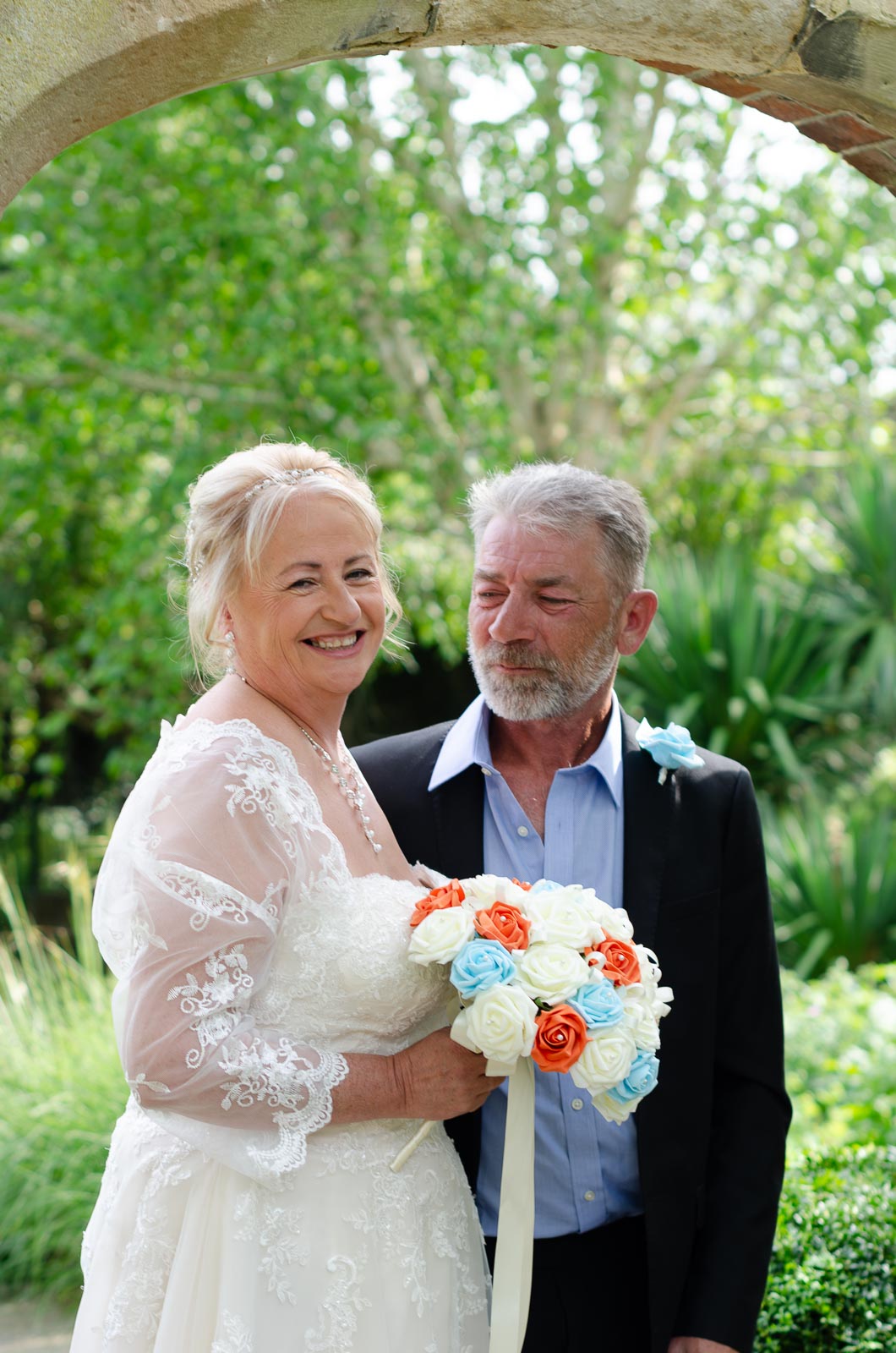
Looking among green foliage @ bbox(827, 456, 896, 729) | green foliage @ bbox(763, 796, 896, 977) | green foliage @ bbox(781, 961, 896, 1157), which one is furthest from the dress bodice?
green foliage @ bbox(827, 456, 896, 729)

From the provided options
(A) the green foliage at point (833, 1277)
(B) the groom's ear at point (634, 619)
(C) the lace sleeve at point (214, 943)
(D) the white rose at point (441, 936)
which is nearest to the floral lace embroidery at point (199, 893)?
(C) the lace sleeve at point (214, 943)

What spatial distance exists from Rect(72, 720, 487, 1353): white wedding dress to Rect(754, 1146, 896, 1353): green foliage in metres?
1.41

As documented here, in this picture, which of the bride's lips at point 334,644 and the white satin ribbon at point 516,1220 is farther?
the bride's lips at point 334,644

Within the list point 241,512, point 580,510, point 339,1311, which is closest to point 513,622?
point 580,510

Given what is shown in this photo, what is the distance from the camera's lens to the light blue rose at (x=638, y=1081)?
6.57 ft

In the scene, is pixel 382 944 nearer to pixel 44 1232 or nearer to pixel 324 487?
pixel 324 487

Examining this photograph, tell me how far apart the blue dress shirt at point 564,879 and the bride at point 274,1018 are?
0.17m

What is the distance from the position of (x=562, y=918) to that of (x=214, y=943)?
53cm

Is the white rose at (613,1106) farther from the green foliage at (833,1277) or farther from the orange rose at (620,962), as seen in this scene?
the green foliage at (833,1277)

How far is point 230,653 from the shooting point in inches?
89.8

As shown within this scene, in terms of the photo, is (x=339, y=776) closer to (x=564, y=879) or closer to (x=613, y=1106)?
(x=564, y=879)

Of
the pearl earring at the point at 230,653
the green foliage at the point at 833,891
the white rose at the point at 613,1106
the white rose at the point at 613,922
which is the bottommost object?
the green foliage at the point at 833,891

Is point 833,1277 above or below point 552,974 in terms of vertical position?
below

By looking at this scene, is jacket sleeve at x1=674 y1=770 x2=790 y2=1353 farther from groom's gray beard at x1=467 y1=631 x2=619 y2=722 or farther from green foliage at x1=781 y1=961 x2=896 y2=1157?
green foliage at x1=781 y1=961 x2=896 y2=1157
